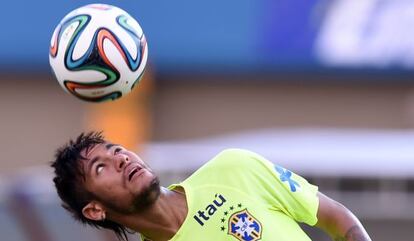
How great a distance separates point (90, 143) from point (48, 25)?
13.4 metres

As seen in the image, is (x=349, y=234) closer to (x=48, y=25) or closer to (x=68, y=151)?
(x=68, y=151)

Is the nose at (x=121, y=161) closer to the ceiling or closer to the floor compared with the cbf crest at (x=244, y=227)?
closer to the ceiling

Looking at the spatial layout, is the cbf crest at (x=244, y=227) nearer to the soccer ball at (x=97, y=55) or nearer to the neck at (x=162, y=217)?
the neck at (x=162, y=217)

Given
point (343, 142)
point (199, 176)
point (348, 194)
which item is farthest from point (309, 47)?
point (199, 176)

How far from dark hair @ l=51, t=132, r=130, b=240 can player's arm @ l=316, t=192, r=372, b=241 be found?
106 cm

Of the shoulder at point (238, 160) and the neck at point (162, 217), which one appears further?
the shoulder at point (238, 160)

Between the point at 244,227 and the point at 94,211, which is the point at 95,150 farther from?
the point at 244,227

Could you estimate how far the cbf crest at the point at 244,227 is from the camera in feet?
20.7

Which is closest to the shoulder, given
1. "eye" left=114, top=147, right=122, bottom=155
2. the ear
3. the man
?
the man

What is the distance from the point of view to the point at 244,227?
6344mm

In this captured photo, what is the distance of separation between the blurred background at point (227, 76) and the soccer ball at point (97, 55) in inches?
442

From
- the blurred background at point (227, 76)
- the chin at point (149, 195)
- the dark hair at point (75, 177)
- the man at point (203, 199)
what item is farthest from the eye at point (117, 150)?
the blurred background at point (227, 76)

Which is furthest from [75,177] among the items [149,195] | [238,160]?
[238,160]

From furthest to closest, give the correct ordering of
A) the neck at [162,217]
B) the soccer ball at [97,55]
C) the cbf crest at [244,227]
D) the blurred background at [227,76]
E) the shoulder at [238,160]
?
the blurred background at [227,76] → the soccer ball at [97,55] → the shoulder at [238,160] → the neck at [162,217] → the cbf crest at [244,227]
